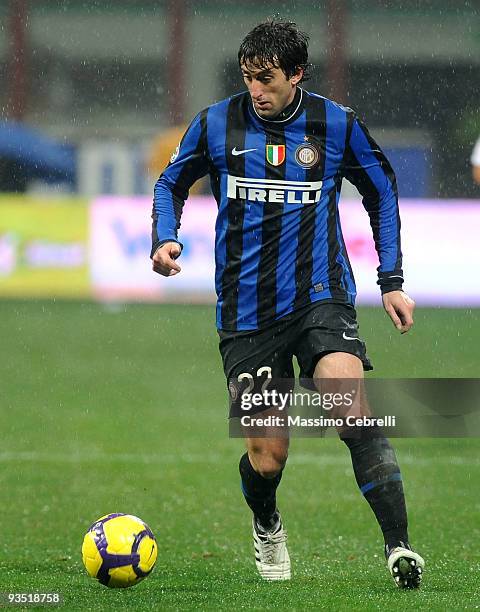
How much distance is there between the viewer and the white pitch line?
8.09 metres

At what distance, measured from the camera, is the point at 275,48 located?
4.76m

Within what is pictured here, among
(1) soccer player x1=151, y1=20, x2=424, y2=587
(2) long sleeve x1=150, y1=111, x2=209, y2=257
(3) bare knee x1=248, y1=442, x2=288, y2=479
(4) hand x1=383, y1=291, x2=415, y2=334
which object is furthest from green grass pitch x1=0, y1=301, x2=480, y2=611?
(2) long sleeve x1=150, y1=111, x2=209, y2=257

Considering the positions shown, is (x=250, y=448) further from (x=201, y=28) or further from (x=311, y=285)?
→ (x=201, y=28)

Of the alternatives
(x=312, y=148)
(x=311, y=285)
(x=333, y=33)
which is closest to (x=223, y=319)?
(x=311, y=285)

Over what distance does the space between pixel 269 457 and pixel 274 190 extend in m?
0.95

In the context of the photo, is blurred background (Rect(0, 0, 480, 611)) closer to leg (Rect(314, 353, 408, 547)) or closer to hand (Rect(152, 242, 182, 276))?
leg (Rect(314, 353, 408, 547))

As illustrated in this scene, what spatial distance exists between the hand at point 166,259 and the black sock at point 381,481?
2.76 feet

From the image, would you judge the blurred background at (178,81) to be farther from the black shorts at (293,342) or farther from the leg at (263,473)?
the black shorts at (293,342)

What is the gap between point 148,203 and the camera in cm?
1593

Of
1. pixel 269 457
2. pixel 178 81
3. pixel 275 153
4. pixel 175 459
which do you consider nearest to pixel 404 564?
pixel 269 457

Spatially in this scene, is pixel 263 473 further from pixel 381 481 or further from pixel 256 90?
pixel 256 90

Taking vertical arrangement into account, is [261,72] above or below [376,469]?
above

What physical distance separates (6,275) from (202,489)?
921 centimetres

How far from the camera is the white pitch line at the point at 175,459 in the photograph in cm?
809
